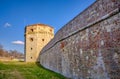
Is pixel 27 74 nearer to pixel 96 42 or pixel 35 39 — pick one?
pixel 96 42

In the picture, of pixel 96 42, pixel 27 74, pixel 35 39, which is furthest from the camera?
pixel 35 39

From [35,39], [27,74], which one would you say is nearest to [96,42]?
[27,74]

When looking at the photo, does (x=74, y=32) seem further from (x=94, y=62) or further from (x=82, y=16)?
(x=94, y=62)

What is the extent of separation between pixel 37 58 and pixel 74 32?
71.9 feet

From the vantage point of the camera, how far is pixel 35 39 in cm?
3100

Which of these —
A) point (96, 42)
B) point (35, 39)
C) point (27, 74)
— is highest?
point (35, 39)

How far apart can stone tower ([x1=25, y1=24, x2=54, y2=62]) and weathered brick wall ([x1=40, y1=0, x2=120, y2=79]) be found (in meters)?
20.9

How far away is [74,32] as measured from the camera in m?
9.34

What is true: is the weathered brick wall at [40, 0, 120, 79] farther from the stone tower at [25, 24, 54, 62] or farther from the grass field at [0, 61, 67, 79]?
the stone tower at [25, 24, 54, 62]

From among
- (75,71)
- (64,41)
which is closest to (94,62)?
(75,71)

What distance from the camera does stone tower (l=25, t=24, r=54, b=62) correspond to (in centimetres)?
3046

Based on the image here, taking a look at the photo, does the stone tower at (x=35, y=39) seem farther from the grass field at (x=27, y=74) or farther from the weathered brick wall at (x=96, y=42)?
the weathered brick wall at (x=96, y=42)

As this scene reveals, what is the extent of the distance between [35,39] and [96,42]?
2493 cm

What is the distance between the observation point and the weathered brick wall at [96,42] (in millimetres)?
5562
